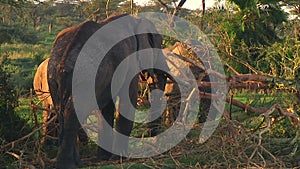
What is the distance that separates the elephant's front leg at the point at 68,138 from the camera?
4.88m

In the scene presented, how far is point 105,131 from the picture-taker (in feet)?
19.5

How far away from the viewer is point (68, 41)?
5.06 m

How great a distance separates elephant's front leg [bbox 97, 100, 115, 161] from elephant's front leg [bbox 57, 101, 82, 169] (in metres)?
0.84

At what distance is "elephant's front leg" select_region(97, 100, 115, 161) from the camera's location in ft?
19.1

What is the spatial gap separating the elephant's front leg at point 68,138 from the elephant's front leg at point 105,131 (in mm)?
843

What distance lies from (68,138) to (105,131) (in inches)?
41.1

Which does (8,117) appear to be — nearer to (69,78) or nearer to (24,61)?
(69,78)

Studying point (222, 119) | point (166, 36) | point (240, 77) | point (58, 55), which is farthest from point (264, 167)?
point (166, 36)

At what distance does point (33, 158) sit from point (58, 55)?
1.00m

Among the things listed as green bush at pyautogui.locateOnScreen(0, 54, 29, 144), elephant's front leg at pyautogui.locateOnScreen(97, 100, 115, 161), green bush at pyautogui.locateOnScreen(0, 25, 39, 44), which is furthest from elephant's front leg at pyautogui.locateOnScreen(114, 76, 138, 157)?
green bush at pyautogui.locateOnScreen(0, 25, 39, 44)

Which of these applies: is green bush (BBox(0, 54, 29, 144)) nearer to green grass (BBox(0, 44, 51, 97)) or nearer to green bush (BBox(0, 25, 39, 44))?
green grass (BBox(0, 44, 51, 97))

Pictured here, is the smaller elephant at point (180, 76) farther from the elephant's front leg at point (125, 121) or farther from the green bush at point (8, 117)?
the green bush at point (8, 117)

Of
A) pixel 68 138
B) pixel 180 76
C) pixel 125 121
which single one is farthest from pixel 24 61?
pixel 68 138

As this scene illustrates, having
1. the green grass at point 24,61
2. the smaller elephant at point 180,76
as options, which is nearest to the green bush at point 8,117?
the smaller elephant at point 180,76
